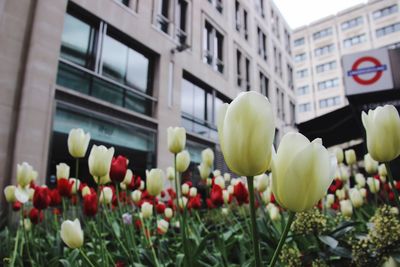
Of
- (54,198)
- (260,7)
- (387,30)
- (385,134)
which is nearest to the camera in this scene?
(385,134)

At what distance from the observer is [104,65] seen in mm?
8234

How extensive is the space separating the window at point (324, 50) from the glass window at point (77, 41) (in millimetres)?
40242

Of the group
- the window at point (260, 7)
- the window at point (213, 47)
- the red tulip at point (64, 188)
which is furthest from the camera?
the window at point (260, 7)

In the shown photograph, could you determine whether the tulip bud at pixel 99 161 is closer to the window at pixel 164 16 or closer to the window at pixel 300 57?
the window at pixel 164 16

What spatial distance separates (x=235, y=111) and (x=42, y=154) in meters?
6.28

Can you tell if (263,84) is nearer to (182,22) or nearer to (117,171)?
(182,22)

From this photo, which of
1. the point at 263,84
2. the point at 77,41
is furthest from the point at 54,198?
the point at 263,84

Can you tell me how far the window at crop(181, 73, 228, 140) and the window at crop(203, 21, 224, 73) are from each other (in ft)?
4.16

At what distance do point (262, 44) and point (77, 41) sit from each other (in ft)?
45.7

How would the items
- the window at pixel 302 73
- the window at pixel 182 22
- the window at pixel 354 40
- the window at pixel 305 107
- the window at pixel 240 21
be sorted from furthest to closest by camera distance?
1. the window at pixel 302 73
2. the window at pixel 305 107
3. the window at pixel 354 40
4. the window at pixel 240 21
5. the window at pixel 182 22

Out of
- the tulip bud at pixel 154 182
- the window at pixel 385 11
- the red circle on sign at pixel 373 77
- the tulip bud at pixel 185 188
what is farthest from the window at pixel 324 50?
the tulip bud at pixel 154 182

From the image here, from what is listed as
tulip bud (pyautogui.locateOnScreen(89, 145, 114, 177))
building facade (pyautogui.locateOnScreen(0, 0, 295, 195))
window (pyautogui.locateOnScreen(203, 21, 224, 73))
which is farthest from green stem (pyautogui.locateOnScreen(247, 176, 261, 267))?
window (pyautogui.locateOnScreen(203, 21, 224, 73))

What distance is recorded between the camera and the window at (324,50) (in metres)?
42.0

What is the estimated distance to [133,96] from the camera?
29.4ft
